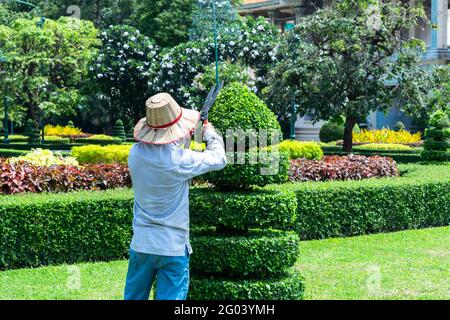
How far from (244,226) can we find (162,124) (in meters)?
1.40

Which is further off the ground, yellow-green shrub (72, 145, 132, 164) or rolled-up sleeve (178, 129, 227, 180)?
rolled-up sleeve (178, 129, 227, 180)

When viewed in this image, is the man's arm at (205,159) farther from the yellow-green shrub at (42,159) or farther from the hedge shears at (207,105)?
the yellow-green shrub at (42,159)

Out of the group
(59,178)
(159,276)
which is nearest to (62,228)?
(59,178)

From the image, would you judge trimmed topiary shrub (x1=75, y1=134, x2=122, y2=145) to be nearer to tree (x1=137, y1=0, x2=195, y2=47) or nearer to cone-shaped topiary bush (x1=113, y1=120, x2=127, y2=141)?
cone-shaped topiary bush (x1=113, y1=120, x2=127, y2=141)

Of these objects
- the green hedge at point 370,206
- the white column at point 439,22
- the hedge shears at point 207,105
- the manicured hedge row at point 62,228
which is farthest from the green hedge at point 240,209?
the white column at point 439,22

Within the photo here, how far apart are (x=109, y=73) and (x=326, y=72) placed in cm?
1513

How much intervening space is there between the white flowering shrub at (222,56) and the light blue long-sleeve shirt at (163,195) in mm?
25029

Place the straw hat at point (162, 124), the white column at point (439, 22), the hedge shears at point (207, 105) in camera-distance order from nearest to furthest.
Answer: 1. the straw hat at point (162, 124)
2. the hedge shears at point (207, 105)
3. the white column at point (439, 22)

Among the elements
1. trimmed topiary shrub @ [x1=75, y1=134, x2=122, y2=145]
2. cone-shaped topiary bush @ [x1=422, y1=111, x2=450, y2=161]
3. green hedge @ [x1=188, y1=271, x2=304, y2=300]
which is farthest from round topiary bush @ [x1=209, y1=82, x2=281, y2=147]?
trimmed topiary shrub @ [x1=75, y1=134, x2=122, y2=145]

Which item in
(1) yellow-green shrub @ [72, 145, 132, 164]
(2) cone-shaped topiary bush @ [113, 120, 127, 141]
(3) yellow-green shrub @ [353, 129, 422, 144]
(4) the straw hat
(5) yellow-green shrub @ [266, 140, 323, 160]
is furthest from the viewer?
(2) cone-shaped topiary bush @ [113, 120, 127, 141]

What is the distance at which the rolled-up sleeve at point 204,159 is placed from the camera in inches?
213

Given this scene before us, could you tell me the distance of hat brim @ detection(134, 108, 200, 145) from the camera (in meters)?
5.41

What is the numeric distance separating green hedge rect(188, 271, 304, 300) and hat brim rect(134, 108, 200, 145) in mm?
1383

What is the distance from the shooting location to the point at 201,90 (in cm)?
3064
